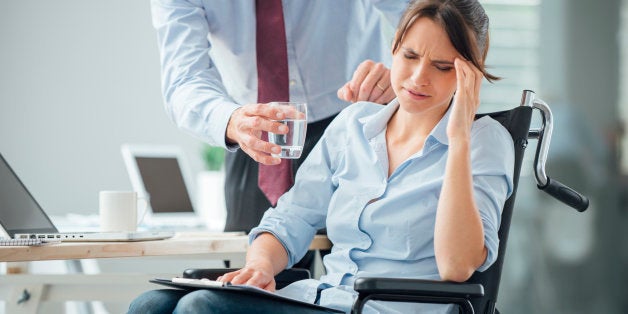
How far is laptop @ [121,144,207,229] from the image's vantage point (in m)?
3.53

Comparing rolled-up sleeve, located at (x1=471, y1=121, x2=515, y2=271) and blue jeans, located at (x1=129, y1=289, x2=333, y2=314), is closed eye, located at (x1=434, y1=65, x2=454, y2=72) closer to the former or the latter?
rolled-up sleeve, located at (x1=471, y1=121, x2=515, y2=271)

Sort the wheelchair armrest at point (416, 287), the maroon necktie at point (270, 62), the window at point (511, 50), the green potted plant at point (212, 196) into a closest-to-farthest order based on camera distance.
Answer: the wheelchair armrest at point (416, 287), the maroon necktie at point (270, 62), the green potted plant at point (212, 196), the window at point (511, 50)

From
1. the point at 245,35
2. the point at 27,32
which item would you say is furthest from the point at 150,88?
the point at 245,35

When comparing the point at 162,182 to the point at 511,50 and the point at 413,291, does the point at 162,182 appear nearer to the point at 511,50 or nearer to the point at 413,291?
the point at 511,50

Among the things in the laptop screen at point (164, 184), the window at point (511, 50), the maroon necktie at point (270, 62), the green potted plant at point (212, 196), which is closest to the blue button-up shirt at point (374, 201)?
the maroon necktie at point (270, 62)

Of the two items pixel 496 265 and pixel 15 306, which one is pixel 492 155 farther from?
pixel 15 306

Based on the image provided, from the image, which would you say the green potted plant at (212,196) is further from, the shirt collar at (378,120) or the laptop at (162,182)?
the shirt collar at (378,120)

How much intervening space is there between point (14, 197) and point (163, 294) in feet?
1.81

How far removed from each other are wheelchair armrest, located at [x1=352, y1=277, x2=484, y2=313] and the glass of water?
0.38 meters

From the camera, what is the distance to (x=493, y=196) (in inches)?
63.6

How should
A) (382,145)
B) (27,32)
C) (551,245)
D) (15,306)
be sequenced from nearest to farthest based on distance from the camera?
(382,145)
(15,306)
(27,32)
(551,245)

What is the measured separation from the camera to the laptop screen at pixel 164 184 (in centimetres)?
357

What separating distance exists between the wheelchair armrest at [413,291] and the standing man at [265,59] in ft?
2.22

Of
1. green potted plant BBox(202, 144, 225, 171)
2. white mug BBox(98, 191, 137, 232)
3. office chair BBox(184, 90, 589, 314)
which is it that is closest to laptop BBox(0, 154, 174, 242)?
white mug BBox(98, 191, 137, 232)
